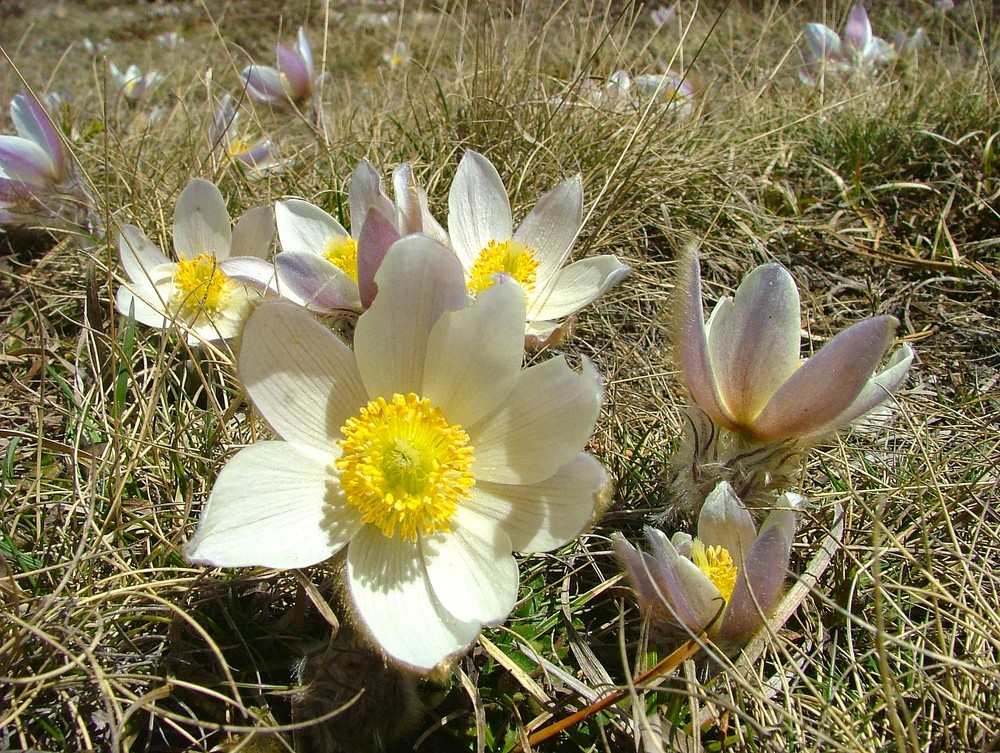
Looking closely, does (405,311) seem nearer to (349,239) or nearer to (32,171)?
(349,239)

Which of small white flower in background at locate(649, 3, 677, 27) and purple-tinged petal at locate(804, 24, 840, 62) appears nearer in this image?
small white flower in background at locate(649, 3, 677, 27)

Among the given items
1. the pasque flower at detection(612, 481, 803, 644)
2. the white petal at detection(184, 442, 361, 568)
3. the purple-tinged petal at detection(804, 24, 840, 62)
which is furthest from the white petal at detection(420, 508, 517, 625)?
the purple-tinged petal at detection(804, 24, 840, 62)

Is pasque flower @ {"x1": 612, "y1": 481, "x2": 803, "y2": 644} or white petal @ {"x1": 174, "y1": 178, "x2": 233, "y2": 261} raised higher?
white petal @ {"x1": 174, "y1": 178, "x2": 233, "y2": 261}

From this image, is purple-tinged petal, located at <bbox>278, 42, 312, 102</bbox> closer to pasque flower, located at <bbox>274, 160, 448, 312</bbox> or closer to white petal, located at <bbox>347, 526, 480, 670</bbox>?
pasque flower, located at <bbox>274, 160, 448, 312</bbox>

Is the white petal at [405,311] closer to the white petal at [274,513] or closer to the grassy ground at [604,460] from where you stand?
the white petal at [274,513]

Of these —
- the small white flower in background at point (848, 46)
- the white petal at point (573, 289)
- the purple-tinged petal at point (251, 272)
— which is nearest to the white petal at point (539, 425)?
the white petal at point (573, 289)
